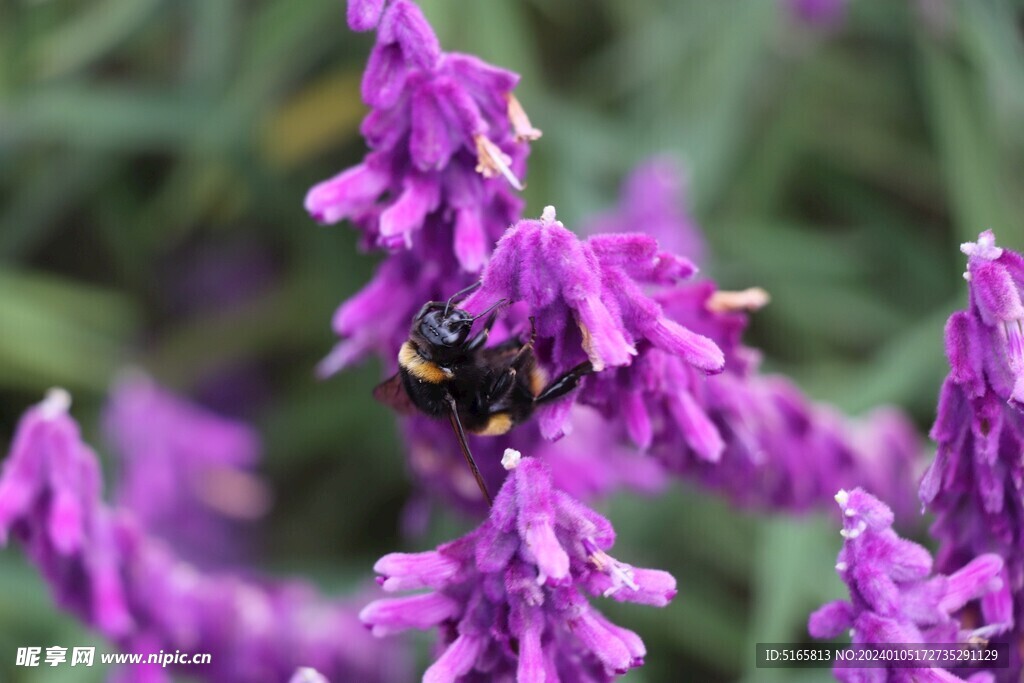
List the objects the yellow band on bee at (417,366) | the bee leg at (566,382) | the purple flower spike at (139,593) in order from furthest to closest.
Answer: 1. the purple flower spike at (139,593)
2. the yellow band on bee at (417,366)
3. the bee leg at (566,382)

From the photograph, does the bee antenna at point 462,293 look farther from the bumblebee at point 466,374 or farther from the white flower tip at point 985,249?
the white flower tip at point 985,249

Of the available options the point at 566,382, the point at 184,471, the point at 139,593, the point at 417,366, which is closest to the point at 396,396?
the point at 417,366

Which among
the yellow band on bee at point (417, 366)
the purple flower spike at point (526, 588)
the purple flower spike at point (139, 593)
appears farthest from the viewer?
the purple flower spike at point (139, 593)

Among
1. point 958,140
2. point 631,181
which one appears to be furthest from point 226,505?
point 958,140

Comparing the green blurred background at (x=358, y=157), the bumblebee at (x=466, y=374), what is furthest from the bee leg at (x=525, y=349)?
the green blurred background at (x=358, y=157)

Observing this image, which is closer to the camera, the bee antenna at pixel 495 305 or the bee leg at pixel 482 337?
the bee antenna at pixel 495 305

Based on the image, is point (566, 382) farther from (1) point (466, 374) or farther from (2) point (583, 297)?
(1) point (466, 374)

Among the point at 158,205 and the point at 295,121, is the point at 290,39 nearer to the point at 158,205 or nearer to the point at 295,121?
the point at 295,121
